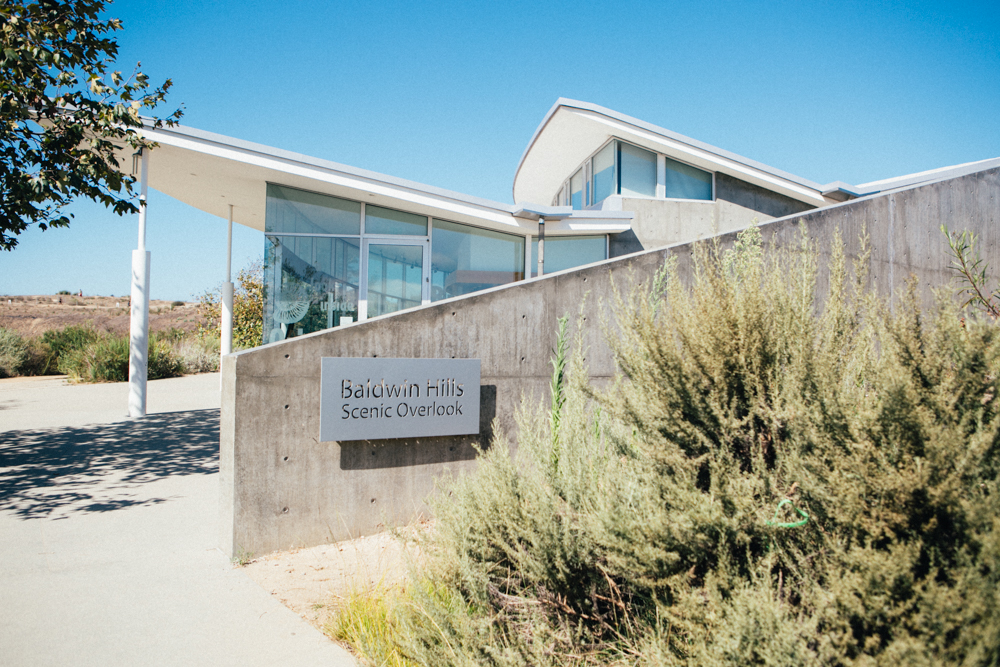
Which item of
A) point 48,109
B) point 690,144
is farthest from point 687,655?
point 690,144

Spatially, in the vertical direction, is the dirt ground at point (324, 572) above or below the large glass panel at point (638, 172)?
below

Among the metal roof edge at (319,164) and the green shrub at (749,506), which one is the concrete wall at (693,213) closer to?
the metal roof edge at (319,164)

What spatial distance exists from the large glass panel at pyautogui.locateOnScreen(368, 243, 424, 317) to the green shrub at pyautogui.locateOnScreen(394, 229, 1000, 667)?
25.8 feet

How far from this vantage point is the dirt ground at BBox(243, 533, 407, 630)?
12.0ft

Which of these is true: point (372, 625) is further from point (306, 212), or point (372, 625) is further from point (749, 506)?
point (306, 212)

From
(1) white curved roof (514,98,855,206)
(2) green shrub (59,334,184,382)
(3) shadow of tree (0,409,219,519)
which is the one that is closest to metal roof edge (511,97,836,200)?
(1) white curved roof (514,98,855,206)

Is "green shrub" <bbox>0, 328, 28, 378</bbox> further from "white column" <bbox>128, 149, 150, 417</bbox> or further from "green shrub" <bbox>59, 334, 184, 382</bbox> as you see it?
"white column" <bbox>128, 149, 150, 417</bbox>

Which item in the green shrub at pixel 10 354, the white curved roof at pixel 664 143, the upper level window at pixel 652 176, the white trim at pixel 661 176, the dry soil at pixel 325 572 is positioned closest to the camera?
the dry soil at pixel 325 572

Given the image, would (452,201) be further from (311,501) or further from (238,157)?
(311,501)

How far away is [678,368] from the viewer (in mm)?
2754

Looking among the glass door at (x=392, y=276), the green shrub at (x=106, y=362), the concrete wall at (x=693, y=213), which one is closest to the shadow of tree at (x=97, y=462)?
the glass door at (x=392, y=276)

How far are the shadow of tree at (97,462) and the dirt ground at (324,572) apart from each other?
2410mm

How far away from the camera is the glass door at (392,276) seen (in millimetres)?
10789

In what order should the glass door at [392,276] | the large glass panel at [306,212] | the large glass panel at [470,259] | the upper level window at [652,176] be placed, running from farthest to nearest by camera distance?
the upper level window at [652,176], the large glass panel at [470,259], the glass door at [392,276], the large glass panel at [306,212]
